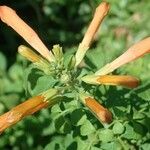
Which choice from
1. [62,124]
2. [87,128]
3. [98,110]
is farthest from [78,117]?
[98,110]

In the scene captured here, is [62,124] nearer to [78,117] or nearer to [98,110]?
[78,117]

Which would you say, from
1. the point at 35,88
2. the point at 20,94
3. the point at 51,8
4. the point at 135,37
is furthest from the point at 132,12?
the point at 35,88

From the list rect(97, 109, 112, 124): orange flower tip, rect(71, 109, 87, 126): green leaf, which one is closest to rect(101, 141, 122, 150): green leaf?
rect(71, 109, 87, 126): green leaf

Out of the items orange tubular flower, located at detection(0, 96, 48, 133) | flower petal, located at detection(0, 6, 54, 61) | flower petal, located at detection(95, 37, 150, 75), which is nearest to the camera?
orange tubular flower, located at detection(0, 96, 48, 133)

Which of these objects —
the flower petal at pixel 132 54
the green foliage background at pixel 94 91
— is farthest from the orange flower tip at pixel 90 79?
the green foliage background at pixel 94 91

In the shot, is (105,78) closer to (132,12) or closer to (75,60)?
(75,60)

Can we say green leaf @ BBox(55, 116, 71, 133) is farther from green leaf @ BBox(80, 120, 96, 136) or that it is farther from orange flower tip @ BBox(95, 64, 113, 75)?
orange flower tip @ BBox(95, 64, 113, 75)
